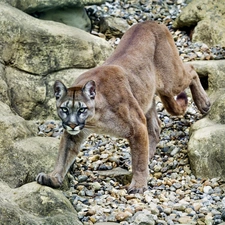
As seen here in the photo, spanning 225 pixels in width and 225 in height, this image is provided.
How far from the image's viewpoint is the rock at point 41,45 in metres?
9.05

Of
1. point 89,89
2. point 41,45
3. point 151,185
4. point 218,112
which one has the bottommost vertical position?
point 151,185

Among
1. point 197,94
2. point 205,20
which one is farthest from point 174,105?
point 205,20

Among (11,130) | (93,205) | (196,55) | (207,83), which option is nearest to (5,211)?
(93,205)

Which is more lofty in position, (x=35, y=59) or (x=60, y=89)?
(x=60, y=89)

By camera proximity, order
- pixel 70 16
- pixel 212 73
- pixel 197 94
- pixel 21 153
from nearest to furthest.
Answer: pixel 21 153, pixel 197 94, pixel 212 73, pixel 70 16

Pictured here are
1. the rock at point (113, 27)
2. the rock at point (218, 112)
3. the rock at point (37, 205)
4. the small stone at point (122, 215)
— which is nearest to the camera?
the rock at point (37, 205)

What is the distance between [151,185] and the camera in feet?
23.8

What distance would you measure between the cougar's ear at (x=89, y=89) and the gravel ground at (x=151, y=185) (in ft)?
3.50

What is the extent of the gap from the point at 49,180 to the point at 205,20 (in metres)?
5.59

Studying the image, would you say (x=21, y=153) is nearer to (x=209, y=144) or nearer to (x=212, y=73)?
(x=209, y=144)

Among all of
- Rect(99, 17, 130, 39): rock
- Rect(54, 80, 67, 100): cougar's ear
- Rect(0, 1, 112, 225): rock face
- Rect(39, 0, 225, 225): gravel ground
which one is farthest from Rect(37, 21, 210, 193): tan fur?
Rect(99, 17, 130, 39): rock

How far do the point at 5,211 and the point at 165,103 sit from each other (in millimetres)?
3676

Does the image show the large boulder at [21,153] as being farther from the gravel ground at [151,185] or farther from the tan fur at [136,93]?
the gravel ground at [151,185]

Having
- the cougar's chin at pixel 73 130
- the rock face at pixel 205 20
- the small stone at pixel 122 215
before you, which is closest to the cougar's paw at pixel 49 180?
the cougar's chin at pixel 73 130
